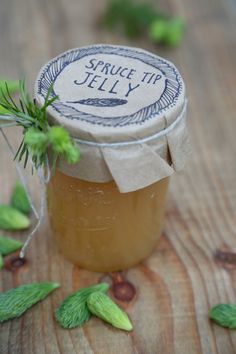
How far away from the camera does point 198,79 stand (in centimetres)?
135

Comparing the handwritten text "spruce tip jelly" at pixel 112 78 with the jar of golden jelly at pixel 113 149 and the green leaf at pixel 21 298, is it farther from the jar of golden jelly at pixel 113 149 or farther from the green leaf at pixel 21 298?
the green leaf at pixel 21 298

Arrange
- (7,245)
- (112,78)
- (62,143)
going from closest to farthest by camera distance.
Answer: (62,143)
(112,78)
(7,245)

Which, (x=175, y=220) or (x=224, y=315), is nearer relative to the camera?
(x=224, y=315)

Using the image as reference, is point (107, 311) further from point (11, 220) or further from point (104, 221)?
point (11, 220)

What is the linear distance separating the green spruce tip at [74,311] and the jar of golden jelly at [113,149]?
0.24 ft

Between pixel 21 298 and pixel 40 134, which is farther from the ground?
pixel 40 134

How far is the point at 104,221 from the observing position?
886 millimetres

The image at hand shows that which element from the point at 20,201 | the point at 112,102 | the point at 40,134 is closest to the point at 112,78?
the point at 112,102

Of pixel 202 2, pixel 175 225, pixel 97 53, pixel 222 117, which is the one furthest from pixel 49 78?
pixel 202 2

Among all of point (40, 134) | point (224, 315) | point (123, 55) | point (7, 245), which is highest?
point (123, 55)

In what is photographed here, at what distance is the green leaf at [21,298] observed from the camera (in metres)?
0.88

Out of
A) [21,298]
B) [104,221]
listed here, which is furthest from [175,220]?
[21,298]

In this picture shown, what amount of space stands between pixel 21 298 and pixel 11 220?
171mm

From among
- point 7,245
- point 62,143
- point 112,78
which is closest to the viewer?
point 62,143
